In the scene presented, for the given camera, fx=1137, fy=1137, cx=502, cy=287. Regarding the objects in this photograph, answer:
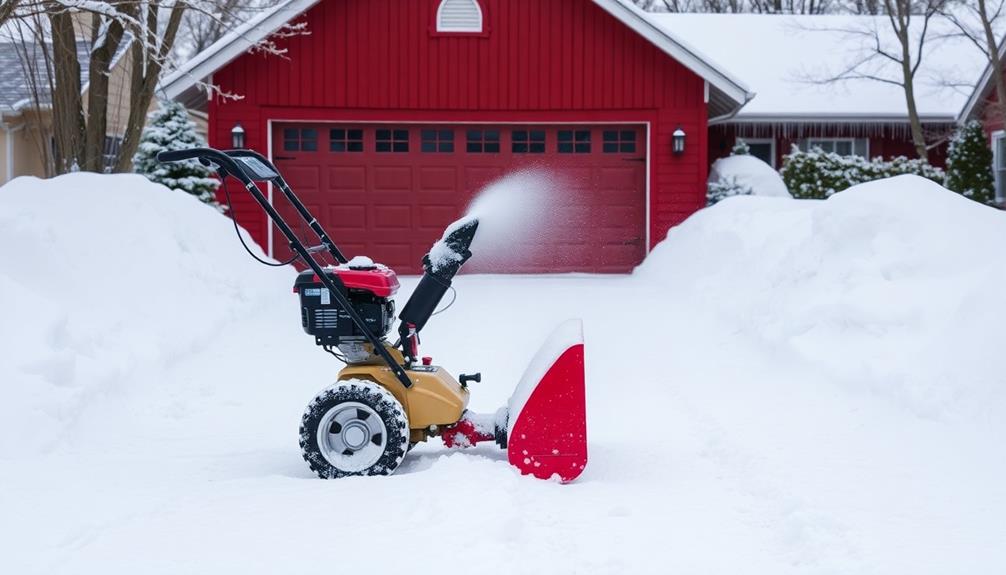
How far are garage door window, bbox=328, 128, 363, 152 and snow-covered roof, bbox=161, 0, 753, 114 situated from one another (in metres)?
1.83

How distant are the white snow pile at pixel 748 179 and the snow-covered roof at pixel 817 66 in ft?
11.0

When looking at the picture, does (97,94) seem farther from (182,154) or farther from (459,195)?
(182,154)

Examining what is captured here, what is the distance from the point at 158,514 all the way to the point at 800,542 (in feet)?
9.44

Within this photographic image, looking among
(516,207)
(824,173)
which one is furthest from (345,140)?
(824,173)

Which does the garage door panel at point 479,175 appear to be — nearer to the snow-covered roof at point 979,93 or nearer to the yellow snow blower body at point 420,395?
the snow-covered roof at point 979,93

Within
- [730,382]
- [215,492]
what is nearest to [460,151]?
[730,382]

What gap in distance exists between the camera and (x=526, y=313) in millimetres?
13086

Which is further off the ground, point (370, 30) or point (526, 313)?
point (370, 30)

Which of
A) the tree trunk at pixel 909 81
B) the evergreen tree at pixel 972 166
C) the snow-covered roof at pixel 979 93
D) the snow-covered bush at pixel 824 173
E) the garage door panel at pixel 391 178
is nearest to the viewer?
the garage door panel at pixel 391 178

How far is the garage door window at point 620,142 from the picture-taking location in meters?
18.1

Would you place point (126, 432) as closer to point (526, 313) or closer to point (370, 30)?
point (526, 313)

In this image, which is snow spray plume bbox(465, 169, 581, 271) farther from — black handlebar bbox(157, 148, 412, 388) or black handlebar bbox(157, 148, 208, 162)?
black handlebar bbox(157, 148, 208, 162)

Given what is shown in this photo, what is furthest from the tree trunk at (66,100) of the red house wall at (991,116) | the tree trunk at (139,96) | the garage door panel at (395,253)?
the red house wall at (991,116)

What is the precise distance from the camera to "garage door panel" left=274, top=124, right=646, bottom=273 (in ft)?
58.4
